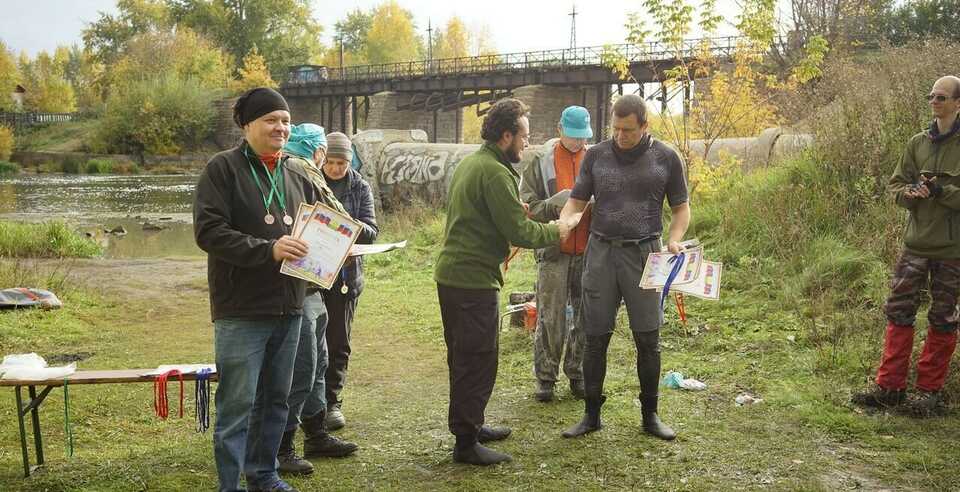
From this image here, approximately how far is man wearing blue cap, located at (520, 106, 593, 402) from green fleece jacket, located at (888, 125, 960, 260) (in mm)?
1834

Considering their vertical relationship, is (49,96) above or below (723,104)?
above

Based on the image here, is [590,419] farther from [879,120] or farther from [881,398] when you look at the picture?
[879,120]

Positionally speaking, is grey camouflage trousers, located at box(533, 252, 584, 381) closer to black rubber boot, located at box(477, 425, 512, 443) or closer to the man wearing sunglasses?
black rubber boot, located at box(477, 425, 512, 443)

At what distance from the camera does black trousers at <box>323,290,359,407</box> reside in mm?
5055

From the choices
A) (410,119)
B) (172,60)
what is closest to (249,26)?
(172,60)

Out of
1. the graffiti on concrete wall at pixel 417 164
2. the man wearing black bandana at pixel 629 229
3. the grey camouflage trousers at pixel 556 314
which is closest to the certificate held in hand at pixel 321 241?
the man wearing black bandana at pixel 629 229

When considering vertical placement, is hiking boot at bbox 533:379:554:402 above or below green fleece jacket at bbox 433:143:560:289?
below

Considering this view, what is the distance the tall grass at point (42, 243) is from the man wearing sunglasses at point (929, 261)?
459 inches

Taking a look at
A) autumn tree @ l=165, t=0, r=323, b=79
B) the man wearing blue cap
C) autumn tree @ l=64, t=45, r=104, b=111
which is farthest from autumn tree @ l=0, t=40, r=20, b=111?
the man wearing blue cap

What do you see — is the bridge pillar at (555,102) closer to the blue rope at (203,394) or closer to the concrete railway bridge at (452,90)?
the concrete railway bridge at (452,90)

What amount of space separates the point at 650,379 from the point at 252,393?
221cm

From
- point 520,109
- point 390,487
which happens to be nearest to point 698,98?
point 520,109

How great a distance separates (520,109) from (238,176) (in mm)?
1519

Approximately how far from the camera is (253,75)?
60.7 m
